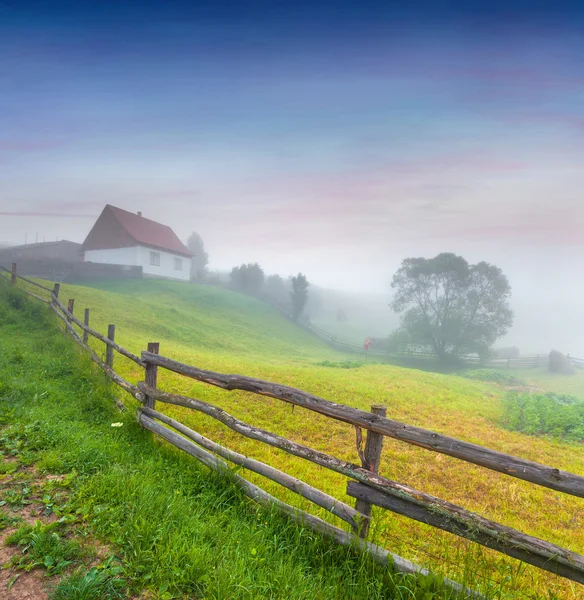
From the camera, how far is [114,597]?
237cm

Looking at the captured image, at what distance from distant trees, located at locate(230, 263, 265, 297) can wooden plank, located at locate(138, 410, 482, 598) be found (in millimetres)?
48809

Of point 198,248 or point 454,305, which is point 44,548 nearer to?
point 454,305

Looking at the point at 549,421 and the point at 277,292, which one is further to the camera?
the point at 277,292

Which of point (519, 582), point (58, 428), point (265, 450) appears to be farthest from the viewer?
point (265, 450)

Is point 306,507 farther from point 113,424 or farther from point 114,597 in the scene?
point 113,424

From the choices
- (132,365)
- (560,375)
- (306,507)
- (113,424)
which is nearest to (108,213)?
(132,365)

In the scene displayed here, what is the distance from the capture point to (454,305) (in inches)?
1620

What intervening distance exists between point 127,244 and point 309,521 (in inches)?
1575

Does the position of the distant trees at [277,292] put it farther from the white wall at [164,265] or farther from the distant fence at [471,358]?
the white wall at [164,265]

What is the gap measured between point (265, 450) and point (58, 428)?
3.37 m

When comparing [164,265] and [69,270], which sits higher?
[164,265]

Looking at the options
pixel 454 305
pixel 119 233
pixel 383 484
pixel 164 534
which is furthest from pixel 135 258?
pixel 383 484

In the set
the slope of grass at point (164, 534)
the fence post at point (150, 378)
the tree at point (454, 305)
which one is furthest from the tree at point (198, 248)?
the slope of grass at point (164, 534)

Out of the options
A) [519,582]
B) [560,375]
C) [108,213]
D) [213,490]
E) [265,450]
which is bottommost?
[560,375]
